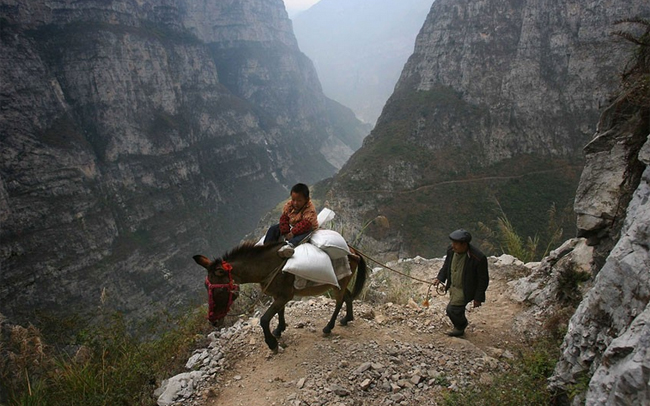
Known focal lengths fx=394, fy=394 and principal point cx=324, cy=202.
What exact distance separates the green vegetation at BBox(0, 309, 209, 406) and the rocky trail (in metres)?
0.38

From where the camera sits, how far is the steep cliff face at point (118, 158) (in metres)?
42.7

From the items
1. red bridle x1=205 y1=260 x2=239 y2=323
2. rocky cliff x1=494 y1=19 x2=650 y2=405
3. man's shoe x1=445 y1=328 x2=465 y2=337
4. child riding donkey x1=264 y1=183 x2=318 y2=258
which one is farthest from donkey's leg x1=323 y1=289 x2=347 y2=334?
rocky cliff x1=494 y1=19 x2=650 y2=405

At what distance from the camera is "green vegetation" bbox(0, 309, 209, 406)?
4910mm

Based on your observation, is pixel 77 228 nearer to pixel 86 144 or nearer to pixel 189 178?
pixel 86 144

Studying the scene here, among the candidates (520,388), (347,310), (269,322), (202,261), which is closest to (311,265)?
(269,322)

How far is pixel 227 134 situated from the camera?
9031 cm

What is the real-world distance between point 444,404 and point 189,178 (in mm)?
74351

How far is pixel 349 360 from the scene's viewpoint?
17.2 ft

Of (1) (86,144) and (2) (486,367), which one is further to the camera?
(1) (86,144)

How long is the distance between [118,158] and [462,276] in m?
65.1

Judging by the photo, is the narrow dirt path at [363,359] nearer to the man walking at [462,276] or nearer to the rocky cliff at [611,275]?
the man walking at [462,276]

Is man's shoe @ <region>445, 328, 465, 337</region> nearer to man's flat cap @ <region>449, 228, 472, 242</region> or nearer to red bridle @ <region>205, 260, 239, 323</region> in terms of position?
man's flat cap @ <region>449, 228, 472, 242</region>

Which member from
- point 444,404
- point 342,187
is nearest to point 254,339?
point 444,404

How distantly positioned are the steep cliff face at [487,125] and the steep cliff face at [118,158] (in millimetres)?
28475
